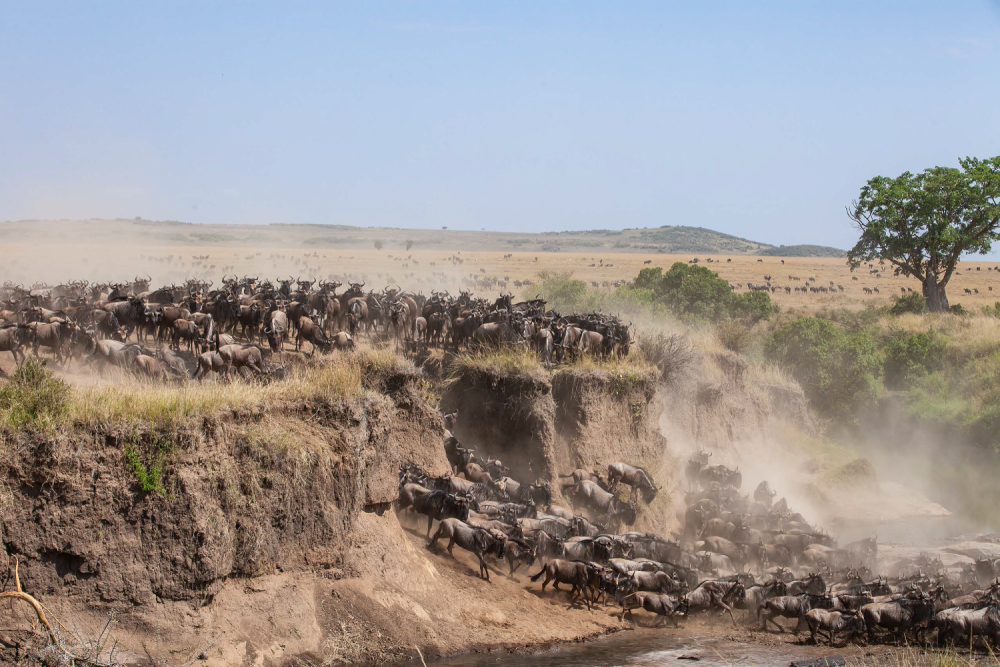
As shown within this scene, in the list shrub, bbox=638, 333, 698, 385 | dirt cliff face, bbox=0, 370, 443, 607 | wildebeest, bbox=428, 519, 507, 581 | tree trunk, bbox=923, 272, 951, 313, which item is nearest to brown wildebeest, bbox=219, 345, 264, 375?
dirt cliff face, bbox=0, 370, 443, 607

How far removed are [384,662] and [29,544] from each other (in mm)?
5619

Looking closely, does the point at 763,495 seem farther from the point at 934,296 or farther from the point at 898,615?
the point at 934,296

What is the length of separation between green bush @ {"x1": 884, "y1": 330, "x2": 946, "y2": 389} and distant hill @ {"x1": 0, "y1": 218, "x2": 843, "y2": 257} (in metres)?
85.2

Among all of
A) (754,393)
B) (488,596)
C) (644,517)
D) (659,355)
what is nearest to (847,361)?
(754,393)

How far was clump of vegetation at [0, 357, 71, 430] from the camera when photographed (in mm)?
12578

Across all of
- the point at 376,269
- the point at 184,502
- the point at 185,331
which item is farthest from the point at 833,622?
the point at 376,269

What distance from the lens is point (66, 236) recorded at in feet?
342

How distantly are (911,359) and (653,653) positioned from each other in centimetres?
3276

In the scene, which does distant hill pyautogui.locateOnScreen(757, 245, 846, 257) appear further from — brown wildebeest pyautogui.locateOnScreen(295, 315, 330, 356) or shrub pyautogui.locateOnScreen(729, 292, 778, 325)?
brown wildebeest pyautogui.locateOnScreen(295, 315, 330, 356)

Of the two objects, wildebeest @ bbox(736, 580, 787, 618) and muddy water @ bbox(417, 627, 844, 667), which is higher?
wildebeest @ bbox(736, 580, 787, 618)

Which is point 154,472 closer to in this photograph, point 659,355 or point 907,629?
point 907,629

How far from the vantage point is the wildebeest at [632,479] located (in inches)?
966

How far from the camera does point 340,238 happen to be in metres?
151

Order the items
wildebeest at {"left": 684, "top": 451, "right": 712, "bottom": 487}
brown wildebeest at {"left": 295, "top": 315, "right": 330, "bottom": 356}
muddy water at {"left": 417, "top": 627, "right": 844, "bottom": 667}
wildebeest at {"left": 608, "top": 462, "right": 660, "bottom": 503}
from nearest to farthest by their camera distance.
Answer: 1. muddy water at {"left": 417, "top": 627, "right": 844, "bottom": 667}
2. brown wildebeest at {"left": 295, "top": 315, "right": 330, "bottom": 356}
3. wildebeest at {"left": 608, "top": 462, "right": 660, "bottom": 503}
4. wildebeest at {"left": 684, "top": 451, "right": 712, "bottom": 487}
